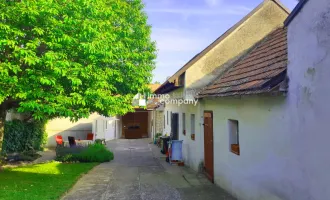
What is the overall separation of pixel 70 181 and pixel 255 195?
6528 mm

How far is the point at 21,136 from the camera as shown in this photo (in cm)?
1694

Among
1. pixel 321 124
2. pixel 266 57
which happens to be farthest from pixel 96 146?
pixel 321 124

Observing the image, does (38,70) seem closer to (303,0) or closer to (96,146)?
(303,0)

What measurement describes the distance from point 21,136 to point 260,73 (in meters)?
15.2

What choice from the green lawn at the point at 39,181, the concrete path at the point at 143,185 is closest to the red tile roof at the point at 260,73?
the concrete path at the point at 143,185

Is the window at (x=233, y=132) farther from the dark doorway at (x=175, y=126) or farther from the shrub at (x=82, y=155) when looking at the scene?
the shrub at (x=82, y=155)

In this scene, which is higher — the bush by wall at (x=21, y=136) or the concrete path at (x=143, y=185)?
the bush by wall at (x=21, y=136)

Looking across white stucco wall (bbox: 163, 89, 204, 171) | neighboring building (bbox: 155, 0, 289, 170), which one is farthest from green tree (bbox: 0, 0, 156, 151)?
white stucco wall (bbox: 163, 89, 204, 171)

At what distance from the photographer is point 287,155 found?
17.6ft

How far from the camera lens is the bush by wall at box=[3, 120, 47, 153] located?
1633 centimetres

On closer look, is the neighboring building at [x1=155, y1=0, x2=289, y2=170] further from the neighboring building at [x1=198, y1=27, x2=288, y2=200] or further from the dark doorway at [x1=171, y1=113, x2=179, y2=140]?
the dark doorway at [x1=171, y1=113, x2=179, y2=140]

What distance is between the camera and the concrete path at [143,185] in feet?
27.0

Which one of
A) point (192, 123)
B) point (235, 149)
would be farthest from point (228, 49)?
point (235, 149)

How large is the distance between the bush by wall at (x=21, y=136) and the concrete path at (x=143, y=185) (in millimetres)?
6466
